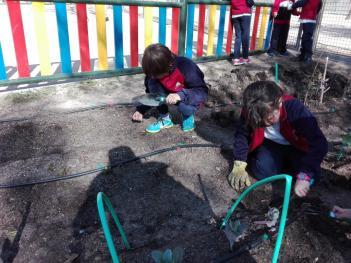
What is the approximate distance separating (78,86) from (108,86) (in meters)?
0.41

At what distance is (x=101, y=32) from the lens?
4539 millimetres

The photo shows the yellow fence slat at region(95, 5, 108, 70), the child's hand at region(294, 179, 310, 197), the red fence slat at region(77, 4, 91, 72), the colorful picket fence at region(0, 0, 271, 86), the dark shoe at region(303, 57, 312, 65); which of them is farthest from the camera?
the dark shoe at region(303, 57, 312, 65)

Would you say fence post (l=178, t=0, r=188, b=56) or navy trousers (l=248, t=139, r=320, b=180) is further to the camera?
fence post (l=178, t=0, r=188, b=56)

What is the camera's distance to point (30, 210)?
2201mm

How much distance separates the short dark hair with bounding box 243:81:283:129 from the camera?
1939 mm

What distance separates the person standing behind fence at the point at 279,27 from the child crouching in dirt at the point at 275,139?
4771 mm

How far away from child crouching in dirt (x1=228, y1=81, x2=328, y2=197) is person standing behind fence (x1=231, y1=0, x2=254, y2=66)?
361cm

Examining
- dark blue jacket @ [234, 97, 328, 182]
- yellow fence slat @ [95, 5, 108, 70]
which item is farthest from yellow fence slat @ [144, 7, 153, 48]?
dark blue jacket @ [234, 97, 328, 182]

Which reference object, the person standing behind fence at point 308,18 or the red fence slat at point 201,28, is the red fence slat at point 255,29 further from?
the red fence slat at point 201,28

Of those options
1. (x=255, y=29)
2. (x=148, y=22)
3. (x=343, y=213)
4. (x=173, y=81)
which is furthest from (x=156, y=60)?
(x=255, y=29)

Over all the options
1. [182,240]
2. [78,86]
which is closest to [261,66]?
[78,86]

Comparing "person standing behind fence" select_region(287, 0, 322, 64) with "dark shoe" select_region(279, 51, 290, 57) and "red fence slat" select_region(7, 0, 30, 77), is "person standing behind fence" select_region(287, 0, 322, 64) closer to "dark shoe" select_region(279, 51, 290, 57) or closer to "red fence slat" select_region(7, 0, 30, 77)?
"dark shoe" select_region(279, 51, 290, 57)

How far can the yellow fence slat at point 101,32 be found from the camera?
440 centimetres

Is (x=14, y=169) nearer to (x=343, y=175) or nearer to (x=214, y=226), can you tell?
(x=214, y=226)
